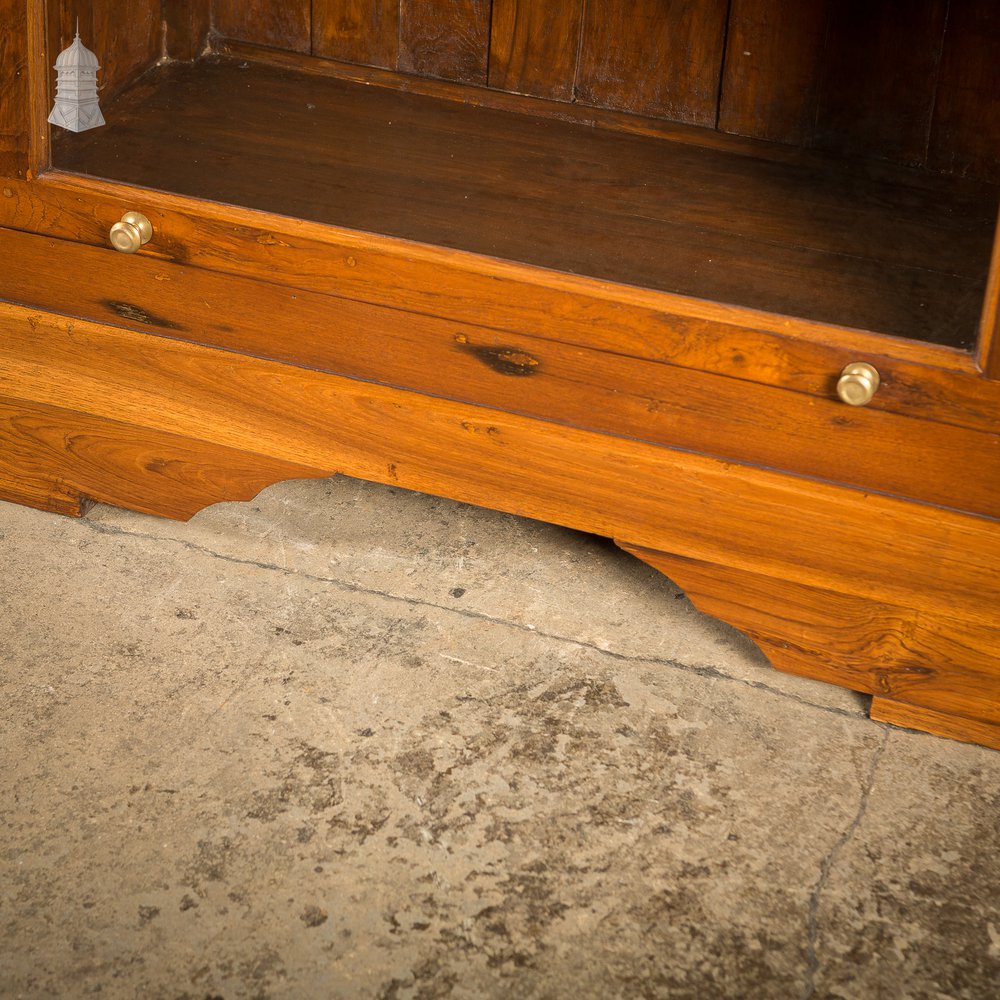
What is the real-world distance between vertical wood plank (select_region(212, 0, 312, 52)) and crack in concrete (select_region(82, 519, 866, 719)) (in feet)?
3.28

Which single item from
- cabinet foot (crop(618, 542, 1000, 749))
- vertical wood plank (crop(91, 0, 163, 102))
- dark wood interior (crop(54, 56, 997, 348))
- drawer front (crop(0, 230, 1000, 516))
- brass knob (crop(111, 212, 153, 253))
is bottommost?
cabinet foot (crop(618, 542, 1000, 749))

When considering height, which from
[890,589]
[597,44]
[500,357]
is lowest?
[890,589]

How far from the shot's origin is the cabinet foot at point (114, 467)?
220cm

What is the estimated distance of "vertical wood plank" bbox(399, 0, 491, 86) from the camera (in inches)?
99.2

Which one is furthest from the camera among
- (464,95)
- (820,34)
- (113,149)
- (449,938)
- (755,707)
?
(464,95)

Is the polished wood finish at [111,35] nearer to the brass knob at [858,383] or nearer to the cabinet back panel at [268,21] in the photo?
the cabinet back panel at [268,21]

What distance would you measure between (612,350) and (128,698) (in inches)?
33.4

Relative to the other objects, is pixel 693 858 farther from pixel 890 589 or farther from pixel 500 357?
pixel 500 357

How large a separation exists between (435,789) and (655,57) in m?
1.37

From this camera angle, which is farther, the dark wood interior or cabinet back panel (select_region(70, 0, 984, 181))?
cabinet back panel (select_region(70, 0, 984, 181))

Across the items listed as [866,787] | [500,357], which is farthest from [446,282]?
[866,787]

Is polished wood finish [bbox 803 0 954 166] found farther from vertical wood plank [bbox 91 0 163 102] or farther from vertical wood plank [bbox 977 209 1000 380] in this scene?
vertical wood plank [bbox 91 0 163 102]

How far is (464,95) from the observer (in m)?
2.53

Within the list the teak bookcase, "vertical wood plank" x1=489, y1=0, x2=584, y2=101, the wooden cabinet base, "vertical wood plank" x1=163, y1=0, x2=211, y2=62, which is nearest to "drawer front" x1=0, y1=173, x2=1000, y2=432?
the teak bookcase
